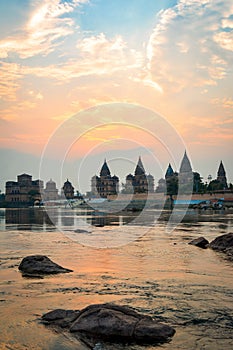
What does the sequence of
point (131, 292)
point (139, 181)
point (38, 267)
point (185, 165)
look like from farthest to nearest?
1. point (139, 181)
2. point (185, 165)
3. point (38, 267)
4. point (131, 292)

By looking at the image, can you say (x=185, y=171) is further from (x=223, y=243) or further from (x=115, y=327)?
(x=115, y=327)

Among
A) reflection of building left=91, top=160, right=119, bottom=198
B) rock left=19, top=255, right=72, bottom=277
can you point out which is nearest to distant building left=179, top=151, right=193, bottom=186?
reflection of building left=91, top=160, right=119, bottom=198

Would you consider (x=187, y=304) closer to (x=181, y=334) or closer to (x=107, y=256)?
(x=181, y=334)

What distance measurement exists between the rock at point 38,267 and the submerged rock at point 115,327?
6383 millimetres

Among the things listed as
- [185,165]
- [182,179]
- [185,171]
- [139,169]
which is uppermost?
[185,165]

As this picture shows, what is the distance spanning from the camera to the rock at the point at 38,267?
16.4m

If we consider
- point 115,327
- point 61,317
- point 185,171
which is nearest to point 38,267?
point 61,317

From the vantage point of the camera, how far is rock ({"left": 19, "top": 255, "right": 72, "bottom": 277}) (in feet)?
53.7

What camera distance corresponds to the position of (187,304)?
12055 mm

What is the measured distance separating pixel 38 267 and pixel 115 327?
7956mm

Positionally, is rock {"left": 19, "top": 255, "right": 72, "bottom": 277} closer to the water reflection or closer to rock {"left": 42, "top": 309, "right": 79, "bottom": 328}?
rock {"left": 42, "top": 309, "right": 79, "bottom": 328}

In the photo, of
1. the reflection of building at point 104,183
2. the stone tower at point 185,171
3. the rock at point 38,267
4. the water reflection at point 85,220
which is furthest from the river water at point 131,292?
the reflection of building at point 104,183

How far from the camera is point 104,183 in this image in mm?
194875

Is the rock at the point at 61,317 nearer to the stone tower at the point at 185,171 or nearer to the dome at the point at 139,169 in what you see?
the stone tower at the point at 185,171
